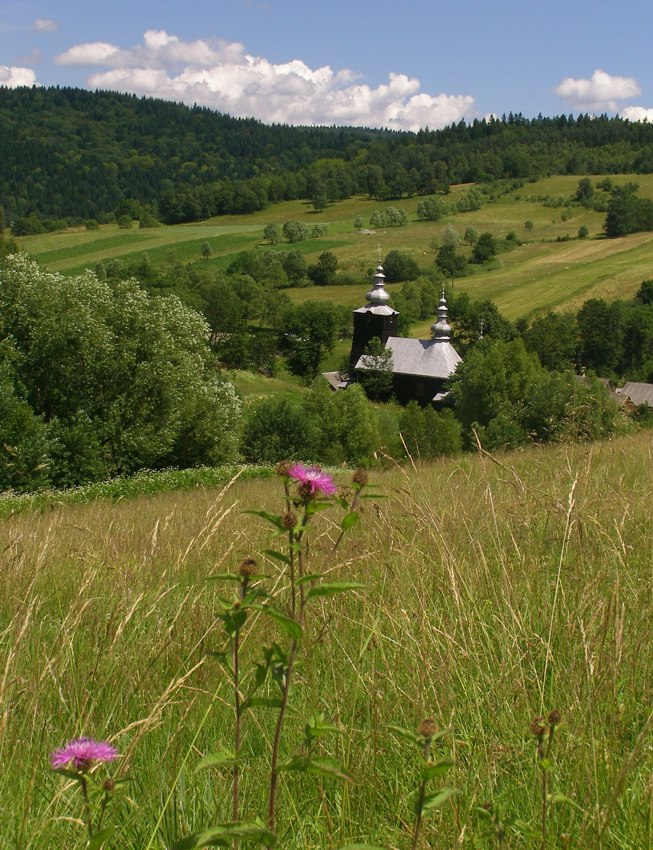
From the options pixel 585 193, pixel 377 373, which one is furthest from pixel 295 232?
pixel 377 373

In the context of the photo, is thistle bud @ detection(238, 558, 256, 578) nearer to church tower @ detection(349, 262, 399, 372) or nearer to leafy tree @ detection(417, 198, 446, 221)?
church tower @ detection(349, 262, 399, 372)

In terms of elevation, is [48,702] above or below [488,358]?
above

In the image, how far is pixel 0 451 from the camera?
848 inches

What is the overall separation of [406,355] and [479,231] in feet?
188

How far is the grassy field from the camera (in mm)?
90188

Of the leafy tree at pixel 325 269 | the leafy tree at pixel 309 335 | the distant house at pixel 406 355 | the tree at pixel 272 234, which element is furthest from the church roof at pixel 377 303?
the tree at pixel 272 234

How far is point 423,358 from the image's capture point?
72.6m

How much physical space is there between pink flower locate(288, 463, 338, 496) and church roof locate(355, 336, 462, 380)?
228 feet

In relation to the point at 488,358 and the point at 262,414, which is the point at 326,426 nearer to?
the point at 262,414

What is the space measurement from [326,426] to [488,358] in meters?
14.5

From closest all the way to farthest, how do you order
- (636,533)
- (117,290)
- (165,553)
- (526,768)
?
(526,768)
(636,533)
(165,553)
(117,290)

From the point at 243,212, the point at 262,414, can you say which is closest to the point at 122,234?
the point at 243,212

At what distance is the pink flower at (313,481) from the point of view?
1474 mm

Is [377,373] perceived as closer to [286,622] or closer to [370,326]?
[370,326]
